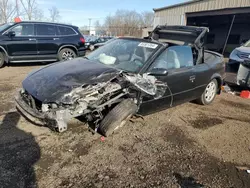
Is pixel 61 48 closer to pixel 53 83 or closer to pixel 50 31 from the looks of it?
pixel 50 31

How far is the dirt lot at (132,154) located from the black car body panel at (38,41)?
448 centimetres

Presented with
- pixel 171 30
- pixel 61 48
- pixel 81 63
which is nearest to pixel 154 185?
pixel 81 63

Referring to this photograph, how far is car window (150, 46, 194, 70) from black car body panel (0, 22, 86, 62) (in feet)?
21.0

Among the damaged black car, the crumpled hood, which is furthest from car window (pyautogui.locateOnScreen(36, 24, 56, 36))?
the crumpled hood

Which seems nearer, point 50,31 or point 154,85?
point 154,85

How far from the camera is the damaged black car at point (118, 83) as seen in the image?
300 cm

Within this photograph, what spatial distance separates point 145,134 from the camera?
369 cm

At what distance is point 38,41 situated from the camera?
8633 mm

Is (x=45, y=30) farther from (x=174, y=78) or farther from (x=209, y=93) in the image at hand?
(x=209, y=93)

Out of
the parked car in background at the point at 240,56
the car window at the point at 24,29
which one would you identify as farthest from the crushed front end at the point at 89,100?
the car window at the point at 24,29

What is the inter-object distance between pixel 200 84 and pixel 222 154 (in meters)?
1.94

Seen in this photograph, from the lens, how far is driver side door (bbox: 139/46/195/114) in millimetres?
3824

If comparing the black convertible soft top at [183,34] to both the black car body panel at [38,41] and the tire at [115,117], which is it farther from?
the black car body panel at [38,41]

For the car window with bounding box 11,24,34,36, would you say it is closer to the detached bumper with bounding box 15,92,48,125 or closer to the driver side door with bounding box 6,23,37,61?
the driver side door with bounding box 6,23,37,61
